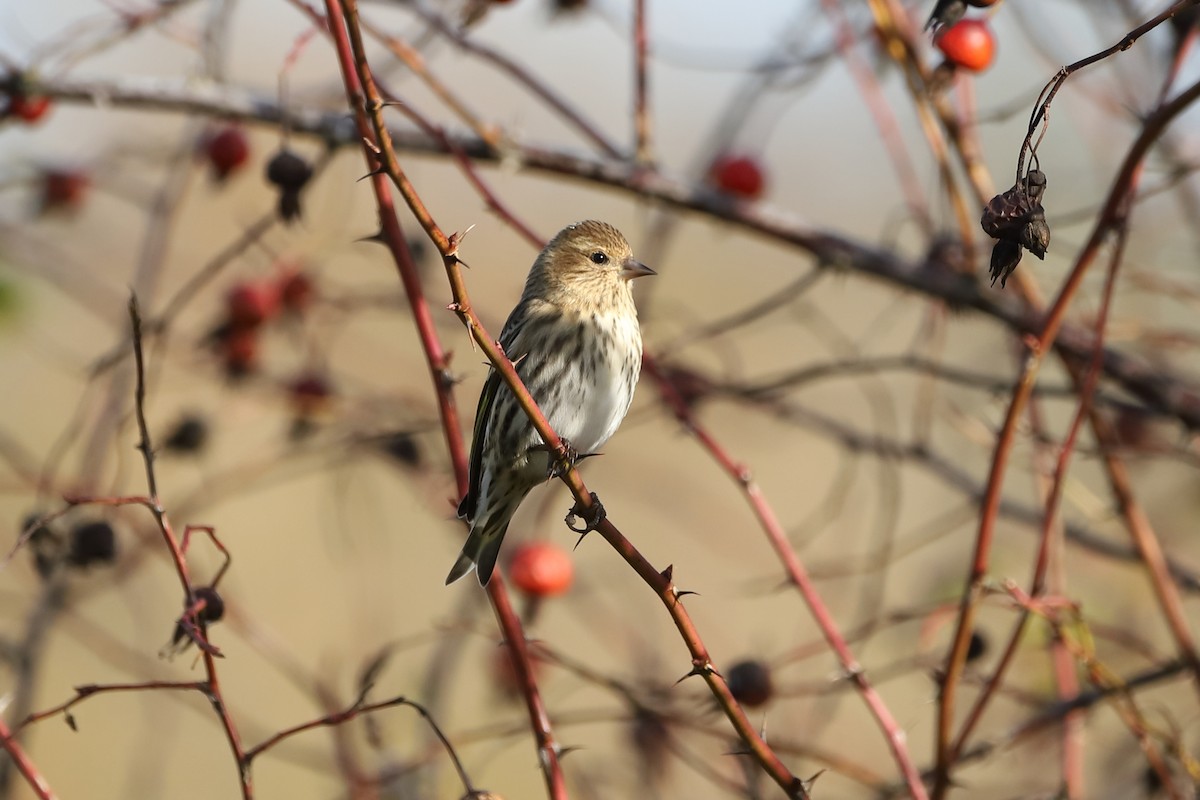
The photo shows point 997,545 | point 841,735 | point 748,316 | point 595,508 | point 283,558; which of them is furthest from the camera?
point 283,558

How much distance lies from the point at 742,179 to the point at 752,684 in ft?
6.80

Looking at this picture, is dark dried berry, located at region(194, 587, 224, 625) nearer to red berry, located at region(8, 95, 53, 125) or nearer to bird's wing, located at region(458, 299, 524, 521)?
bird's wing, located at region(458, 299, 524, 521)

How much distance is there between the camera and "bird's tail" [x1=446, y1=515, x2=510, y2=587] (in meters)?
3.60

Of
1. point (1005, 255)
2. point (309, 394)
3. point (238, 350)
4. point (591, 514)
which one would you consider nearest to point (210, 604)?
point (591, 514)

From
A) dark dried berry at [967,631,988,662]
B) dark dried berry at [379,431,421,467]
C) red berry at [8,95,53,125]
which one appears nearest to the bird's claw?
dark dried berry at [967,631,988,662]

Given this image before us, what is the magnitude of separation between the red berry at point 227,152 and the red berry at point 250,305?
0.42m

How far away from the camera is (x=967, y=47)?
10.5 ft

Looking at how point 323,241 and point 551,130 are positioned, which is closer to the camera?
point 323,241

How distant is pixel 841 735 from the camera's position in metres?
8.09

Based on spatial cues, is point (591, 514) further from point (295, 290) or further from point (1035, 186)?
point (295, 290)

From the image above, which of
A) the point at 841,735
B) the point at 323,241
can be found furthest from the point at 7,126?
the point at 841,735

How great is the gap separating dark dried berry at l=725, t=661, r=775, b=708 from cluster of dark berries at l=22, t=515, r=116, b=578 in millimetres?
1633

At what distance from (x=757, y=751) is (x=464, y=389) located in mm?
2939

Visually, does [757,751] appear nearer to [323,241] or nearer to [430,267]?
Result: [323,241]
